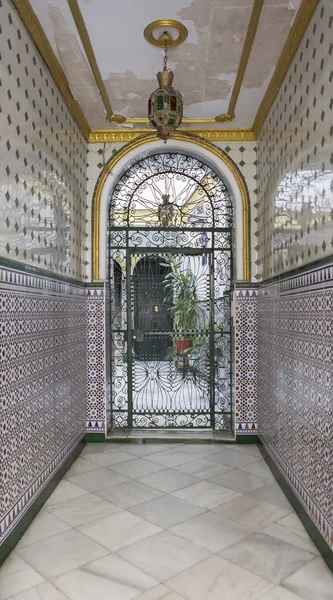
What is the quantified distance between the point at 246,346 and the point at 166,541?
2585 millimetres

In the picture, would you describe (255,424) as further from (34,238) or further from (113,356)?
(34,238)

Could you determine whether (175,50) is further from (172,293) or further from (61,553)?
(61,553)

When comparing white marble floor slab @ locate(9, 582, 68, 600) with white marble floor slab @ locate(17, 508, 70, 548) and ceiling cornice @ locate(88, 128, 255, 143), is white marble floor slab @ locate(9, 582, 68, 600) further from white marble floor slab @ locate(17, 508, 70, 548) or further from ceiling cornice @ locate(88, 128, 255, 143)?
ceiling cornice @ locate(88, 128, 255, 143)

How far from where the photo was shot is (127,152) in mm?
5340

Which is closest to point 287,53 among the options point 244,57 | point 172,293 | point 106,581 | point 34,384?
point 244,57

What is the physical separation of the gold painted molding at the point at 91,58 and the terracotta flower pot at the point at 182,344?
2506mm

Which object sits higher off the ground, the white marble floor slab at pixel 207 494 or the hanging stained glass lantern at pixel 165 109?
the hanging stained glass lantern at pixel 165 109

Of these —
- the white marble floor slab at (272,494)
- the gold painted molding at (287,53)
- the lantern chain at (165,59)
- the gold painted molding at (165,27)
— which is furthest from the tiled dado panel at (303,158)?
the white marble floor slab at (272,494)

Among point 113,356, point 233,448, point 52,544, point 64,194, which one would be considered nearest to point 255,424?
point 233,448

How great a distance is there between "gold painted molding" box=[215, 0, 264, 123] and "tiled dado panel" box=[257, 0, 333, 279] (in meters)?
0.36

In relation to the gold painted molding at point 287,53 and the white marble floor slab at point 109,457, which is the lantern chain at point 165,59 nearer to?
the gold painted molding at point 287,53

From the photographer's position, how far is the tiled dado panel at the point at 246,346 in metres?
5.20

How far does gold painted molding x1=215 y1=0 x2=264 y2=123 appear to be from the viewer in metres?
3.19

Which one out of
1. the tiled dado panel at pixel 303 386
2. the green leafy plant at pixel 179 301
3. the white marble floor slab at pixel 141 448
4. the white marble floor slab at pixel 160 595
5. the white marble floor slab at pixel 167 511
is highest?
the green leafy plant at pixel 179 301
